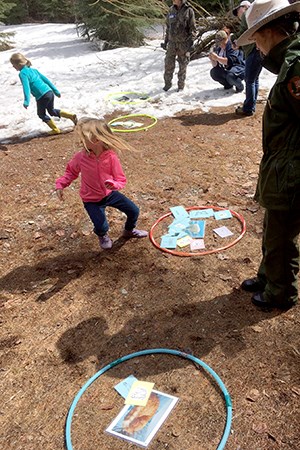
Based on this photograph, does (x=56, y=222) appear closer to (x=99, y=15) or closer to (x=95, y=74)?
(x=95, y=74)

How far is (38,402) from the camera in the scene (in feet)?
9.98

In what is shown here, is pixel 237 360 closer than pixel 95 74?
Yes

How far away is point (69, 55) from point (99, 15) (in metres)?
1.69

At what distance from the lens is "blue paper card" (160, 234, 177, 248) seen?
460 cm

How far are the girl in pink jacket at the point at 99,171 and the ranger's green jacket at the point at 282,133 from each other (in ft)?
5.11

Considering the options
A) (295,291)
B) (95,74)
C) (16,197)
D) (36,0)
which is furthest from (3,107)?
(36,0)

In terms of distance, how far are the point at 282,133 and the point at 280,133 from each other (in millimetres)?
13

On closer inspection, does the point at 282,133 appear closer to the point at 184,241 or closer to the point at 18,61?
the point at 184,241

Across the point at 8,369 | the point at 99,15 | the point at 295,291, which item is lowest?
the point at 8,369

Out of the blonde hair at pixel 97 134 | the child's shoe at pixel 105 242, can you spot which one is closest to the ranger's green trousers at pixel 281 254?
the blonde hair at pixel 97 134

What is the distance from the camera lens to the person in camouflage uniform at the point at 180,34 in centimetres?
917

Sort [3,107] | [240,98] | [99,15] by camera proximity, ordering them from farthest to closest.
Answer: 1. [99,15]
2. [3,107]
3. [240,98]

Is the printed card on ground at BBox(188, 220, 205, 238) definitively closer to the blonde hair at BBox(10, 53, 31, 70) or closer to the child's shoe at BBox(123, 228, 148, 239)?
the child's shoe at BBox(123, 228, 148, 239)

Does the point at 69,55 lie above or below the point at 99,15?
below
